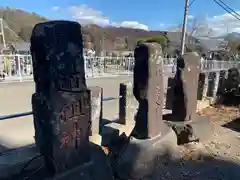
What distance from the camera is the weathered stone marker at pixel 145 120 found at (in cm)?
326

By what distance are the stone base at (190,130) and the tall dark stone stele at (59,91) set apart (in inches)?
89.2

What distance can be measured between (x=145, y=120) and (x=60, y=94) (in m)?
1.56

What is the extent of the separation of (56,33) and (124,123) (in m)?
2.78

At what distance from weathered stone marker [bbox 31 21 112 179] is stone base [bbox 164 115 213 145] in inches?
88.0

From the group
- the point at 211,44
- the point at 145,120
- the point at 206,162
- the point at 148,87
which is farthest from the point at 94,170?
the point at 211,44

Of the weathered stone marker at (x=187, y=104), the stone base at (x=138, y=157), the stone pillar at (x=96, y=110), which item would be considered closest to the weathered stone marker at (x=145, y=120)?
the stone base at (x=138, y=157)

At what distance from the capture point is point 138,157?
3.29 metres

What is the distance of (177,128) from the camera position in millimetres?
4250

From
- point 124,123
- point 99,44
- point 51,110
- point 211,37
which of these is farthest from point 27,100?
point 211,37

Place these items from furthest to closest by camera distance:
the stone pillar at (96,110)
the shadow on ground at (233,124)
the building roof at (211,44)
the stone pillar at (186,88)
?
the building roof at (211,44), the shadow on ground at (233,124), the stone pillar at (186,88), the stone pillar at (96,110)

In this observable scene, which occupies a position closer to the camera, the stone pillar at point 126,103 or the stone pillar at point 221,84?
the stone pillar at point 126,103

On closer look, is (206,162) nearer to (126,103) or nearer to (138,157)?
(138,157)

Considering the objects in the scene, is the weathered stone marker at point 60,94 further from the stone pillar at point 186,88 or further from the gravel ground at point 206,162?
the stone pillar at point 186,88

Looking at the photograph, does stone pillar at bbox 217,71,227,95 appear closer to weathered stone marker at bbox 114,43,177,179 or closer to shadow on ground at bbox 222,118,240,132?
shadow on ground at bbox 222,118,240,132
